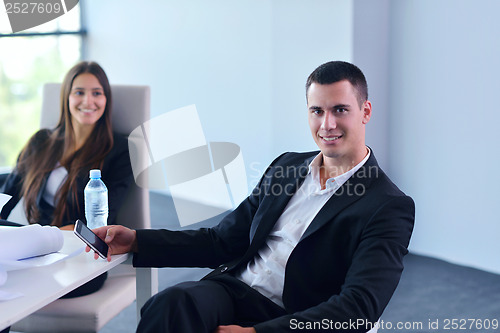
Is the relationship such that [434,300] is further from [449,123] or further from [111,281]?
[111,281]

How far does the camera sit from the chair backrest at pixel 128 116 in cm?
237

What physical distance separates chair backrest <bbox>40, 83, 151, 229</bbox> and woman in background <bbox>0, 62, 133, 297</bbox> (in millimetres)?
37

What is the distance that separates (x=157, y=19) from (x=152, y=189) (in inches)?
62.0

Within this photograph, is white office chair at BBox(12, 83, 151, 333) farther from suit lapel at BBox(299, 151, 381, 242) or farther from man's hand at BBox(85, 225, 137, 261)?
suit lapel at BBox(299, 151, 381, 242)

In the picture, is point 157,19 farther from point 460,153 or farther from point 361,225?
point 361,225

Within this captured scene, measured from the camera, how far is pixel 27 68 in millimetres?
5660

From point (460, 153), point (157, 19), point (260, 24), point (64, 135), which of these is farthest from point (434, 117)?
point (157, 19)

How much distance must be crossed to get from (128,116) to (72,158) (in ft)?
1.02

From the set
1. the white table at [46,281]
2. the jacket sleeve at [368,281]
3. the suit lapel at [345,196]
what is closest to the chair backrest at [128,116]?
the white table at [46,281]

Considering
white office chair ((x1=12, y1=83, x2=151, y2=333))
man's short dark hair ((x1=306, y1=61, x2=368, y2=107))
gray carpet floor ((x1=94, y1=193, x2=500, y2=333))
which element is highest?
man's short dark hair ((x1=306, y1=61, x2=368, y2=107))

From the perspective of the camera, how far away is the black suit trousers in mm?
1442

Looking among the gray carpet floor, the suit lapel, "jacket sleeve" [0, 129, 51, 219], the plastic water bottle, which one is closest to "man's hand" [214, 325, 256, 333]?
the suit lapel

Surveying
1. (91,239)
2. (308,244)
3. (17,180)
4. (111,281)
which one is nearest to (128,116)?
(17,180)

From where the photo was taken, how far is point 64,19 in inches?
231
